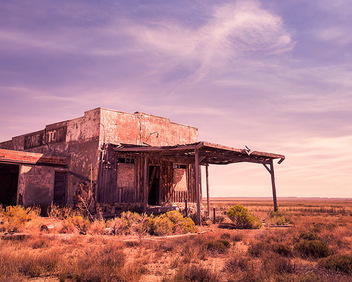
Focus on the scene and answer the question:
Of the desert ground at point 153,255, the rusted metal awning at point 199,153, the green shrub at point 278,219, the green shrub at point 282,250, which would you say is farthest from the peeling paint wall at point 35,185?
the green shrub at point 278,219

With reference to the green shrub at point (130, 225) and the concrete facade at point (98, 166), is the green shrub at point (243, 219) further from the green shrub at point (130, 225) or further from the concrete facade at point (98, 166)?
the green shrub at point (130, 225)

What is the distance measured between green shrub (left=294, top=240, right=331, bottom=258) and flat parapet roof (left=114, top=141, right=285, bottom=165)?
5.88 m

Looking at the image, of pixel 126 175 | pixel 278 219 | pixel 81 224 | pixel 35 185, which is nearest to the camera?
pixel 81 224

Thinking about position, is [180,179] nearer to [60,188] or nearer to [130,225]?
[130,225]

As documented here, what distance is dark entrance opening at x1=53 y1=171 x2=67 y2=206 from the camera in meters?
16.2

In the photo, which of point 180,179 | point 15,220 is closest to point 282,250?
point 15,220

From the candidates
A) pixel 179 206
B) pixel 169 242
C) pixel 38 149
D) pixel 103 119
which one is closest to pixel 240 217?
pixel 179 206

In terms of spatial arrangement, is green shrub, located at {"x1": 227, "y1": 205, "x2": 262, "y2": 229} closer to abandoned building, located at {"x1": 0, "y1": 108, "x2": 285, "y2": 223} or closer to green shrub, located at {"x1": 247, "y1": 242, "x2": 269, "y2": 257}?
abandoned building, located at {"x1": 0, "y1": 108, "x2": 285, "y2": 223}

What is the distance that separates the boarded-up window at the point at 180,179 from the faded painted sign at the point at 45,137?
736 centimetres

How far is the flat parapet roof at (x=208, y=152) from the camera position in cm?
1331

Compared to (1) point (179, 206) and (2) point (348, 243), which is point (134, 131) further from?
(2) point (348, 243)

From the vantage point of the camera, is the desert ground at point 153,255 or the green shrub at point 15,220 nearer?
the desert ground at point 153,255

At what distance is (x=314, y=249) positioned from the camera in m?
7.79

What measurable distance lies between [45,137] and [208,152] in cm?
1149
